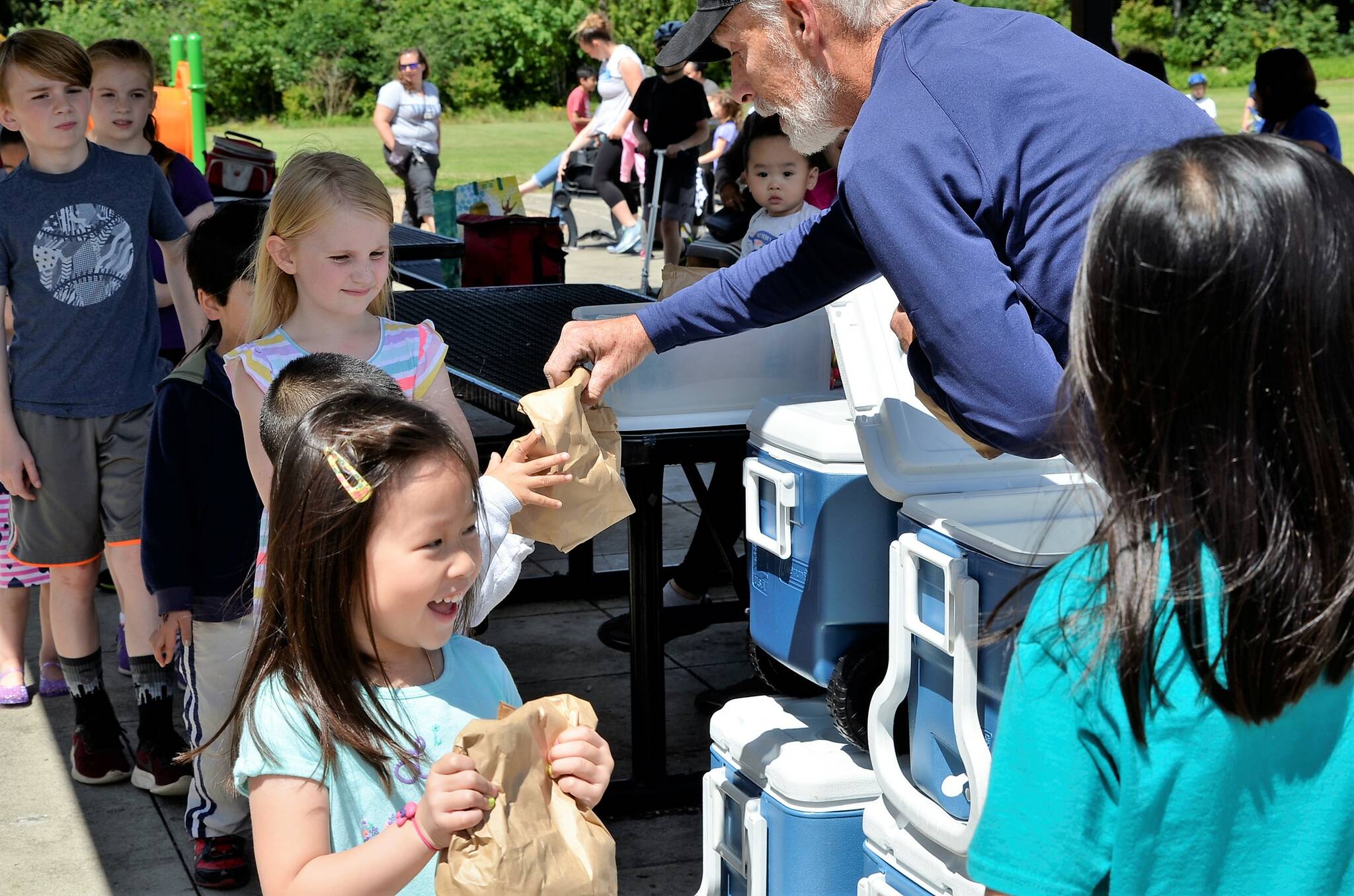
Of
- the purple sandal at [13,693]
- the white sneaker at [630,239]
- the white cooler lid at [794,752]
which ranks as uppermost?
the white cooler lid at [794,752]

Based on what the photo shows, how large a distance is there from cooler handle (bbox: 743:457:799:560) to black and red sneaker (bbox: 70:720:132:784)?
186 cm

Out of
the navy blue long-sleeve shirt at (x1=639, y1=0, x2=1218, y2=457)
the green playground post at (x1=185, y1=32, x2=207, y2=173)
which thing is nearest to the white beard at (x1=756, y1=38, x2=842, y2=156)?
the navy blue long-sleeve shirt at (x1=639, y1=0, x2=1218, y2=457)

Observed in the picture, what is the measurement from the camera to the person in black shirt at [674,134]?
32.5 feet

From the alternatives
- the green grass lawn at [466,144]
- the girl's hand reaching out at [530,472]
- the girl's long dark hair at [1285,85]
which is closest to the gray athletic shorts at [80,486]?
the girl's hand reaching out at [530,472]

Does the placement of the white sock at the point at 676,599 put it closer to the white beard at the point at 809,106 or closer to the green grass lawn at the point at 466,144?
the white beard at the point at 809,106

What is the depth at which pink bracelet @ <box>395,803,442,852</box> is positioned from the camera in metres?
1.43

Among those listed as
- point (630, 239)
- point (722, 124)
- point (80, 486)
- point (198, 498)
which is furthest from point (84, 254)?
point (722, 124)

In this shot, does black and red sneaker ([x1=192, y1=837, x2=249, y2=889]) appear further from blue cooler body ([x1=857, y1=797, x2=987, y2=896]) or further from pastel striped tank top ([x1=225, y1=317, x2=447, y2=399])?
blue cooler body ([x1=857, y1=797, x2=987, y2=896])

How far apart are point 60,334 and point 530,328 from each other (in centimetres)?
122

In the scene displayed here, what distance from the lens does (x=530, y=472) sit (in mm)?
2207

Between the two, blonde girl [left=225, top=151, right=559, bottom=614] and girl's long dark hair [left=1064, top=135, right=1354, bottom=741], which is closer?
girl's long dark hair [left=1064, top=135, right=1354, bottom=741]

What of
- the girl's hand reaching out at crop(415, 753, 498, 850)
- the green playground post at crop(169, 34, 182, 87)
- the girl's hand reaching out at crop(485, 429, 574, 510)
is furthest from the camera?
the green playground post at crop(169, 34, 182, 87)

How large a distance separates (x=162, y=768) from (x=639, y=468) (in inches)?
56.9

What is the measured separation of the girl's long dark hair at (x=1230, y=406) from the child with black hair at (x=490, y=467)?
1017mm
